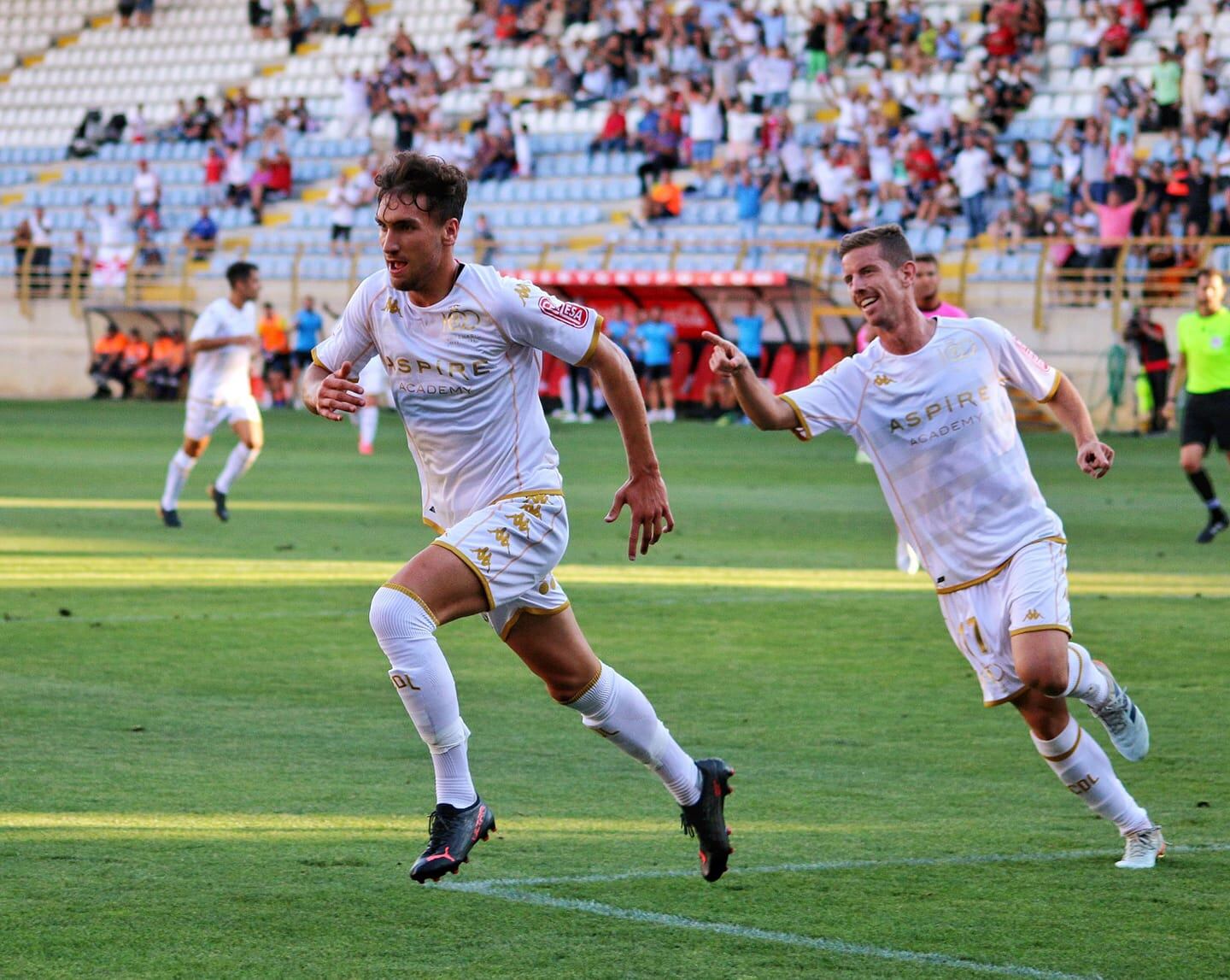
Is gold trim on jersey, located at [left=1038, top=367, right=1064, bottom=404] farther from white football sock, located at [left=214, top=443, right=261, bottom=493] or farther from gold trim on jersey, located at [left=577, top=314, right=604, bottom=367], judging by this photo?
white football sock, located at [left=214, top=443, right=261, bottom=493]

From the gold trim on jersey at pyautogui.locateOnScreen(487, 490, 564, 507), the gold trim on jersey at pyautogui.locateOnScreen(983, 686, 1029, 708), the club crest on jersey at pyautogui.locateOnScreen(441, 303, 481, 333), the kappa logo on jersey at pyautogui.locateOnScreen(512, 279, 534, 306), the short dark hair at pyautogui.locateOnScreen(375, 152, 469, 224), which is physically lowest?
the gold trim on jersey at pyautogui.locateOnScreen(983, 686, 1029, 708)

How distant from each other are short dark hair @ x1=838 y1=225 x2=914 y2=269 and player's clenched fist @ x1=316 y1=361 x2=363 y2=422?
5.55 feet

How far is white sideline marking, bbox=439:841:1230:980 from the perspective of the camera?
16.2 feet

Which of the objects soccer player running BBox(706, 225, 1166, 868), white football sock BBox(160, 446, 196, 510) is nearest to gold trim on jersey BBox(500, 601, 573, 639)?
soccer player running BBox(706, 225, 1166, 868)

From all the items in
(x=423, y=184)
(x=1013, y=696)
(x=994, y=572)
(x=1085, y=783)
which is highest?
(x=423, y=184)

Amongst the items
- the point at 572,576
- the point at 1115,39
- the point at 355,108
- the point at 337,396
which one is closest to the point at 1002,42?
the point at 1115,39

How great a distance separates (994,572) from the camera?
630 cm

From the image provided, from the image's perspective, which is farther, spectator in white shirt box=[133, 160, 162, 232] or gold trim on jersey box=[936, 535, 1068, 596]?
spectator in white shirt box=[133, 160, 162, 232]

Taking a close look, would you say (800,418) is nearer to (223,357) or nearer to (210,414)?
(210,414)

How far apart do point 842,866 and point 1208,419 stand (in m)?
11.0

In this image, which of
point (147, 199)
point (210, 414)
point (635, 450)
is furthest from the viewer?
point (147, 199)

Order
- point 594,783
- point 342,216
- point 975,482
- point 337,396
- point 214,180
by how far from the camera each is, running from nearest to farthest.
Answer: point 337,396, point 975,482, point 594,783, point 342,216, point 214,180

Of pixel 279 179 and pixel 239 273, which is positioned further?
pixel 279 179

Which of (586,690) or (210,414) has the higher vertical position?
(586,690)
